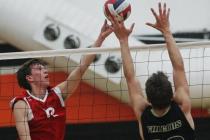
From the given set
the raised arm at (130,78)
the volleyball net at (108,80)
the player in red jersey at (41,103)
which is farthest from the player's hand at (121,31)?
the volleyball net at (108,80)

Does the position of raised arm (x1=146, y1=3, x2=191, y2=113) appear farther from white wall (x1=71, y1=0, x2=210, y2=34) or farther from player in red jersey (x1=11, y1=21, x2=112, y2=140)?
white wall (x1=71, y1=0, x2=210, y2=34)

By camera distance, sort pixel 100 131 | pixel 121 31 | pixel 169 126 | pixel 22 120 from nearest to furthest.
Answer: pixel 169 126 < pixel 121 31 < pixel 22 120 < pixel 100 131

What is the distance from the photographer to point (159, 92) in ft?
14.7

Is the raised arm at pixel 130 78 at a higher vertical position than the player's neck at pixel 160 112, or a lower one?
higher

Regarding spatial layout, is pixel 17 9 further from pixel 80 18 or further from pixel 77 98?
pixel 77 98

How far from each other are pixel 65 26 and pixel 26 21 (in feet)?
1.42

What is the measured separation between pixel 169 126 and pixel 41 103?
184cm

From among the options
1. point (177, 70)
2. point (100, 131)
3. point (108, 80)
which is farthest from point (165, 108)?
point (100, 131)

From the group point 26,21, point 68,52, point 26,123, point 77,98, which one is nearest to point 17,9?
point 26,21

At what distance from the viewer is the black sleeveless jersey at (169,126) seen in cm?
457

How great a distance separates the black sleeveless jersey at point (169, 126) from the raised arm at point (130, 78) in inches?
3.1

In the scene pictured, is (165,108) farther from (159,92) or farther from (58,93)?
(58,93)

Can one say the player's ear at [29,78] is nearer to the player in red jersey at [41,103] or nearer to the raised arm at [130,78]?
the player in red jersey at [41,103]

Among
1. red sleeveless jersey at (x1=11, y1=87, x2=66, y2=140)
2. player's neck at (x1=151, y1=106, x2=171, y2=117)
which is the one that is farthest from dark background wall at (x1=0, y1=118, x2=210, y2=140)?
player's neck at (x1=151, y1=106, x2=171, y2=117)
